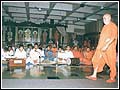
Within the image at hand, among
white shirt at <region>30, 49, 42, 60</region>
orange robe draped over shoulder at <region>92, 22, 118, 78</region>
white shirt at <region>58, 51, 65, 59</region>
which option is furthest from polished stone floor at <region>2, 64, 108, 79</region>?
white shirt at <region>58, 51, 65, 59</region>

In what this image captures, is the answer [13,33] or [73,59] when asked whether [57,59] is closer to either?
[73,59]

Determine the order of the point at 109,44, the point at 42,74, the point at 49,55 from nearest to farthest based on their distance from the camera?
the point at 109,44, the point at 42,74, the point at 49,55

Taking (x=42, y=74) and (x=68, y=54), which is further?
(x=68, y=54)

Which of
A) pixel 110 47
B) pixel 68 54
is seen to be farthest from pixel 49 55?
pixel 110 47

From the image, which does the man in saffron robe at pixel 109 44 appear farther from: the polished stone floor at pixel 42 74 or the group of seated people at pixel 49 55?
the group of seated people at pixel 49 55

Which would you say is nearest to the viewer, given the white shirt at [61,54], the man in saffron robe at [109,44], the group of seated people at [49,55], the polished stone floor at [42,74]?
the man in saffron robe at [109,44]

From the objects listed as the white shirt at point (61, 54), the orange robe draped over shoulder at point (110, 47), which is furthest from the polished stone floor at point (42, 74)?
the white shirt at point (61, 54)

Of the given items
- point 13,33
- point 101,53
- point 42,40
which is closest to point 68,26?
point 42,40

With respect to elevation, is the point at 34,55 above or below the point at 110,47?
below

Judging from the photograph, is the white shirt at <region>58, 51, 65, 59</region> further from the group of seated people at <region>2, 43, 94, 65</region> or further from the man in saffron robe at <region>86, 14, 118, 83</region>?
the man in saffron robe at <region>86, 14, 118, 83</region>

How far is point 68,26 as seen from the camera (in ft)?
43.7

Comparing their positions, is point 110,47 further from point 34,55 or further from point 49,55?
point 49,55

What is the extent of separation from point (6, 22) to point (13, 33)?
923mm

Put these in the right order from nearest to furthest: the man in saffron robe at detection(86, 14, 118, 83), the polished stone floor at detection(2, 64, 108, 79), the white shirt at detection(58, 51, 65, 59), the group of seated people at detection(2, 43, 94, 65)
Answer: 1. the man in saffron robe at detection(86, 14, 118, 83)
2. the polished stone floor at detection(2, 64, 108, 79)
3. the group of seated people at detection(2, 43, 94, 65)
4. the white shirt at detection(58, 51, 65, 59)
